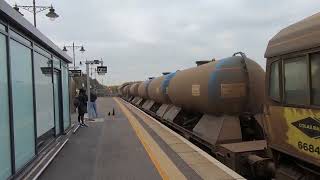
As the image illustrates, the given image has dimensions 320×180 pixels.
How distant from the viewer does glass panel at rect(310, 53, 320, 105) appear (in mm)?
6320

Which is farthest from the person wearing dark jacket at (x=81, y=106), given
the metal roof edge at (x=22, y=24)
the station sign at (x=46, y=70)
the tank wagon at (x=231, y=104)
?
the tank wagon at (x=231, y=104)

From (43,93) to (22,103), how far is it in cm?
293

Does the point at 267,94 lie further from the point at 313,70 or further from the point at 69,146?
the point at 69,146

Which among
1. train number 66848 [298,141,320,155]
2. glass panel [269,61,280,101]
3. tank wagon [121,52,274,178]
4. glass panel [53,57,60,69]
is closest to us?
train number 66848 [298,141,320,155]

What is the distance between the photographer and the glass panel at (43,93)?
10562mm

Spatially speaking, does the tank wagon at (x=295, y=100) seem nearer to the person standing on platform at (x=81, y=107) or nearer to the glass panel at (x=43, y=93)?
the glass panel at (x=43, y=93)

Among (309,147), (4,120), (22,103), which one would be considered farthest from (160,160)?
(309,147)

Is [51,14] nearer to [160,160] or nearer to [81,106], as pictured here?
[81,106]

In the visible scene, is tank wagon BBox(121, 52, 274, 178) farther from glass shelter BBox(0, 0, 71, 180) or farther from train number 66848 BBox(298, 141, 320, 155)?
glass shelter BBox(0, 0, 71, 180)

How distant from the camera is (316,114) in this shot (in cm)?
619

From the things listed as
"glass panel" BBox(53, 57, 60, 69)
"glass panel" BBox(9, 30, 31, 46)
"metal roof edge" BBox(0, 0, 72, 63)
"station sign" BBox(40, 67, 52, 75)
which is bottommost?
"station sign" BBox(40, 67, 52, 75)

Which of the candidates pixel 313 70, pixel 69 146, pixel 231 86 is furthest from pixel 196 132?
pixel 313 70

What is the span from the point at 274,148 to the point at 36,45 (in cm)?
615

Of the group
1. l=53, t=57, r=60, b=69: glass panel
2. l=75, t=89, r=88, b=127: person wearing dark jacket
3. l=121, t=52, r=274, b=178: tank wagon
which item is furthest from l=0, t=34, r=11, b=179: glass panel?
l=75, t=89, r=88, b=127: person wearing dark jacket
